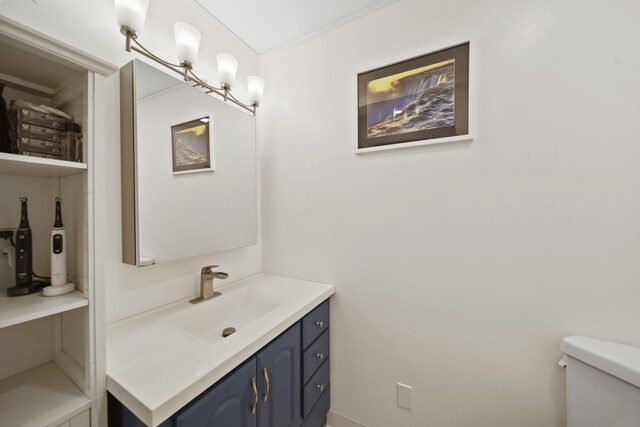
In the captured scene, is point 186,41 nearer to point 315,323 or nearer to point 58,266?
point 58,266

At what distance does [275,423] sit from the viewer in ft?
3.28

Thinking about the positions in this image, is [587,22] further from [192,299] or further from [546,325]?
[192,299]

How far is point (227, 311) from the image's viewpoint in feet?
4.34

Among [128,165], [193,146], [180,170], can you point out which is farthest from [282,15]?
[128,165]

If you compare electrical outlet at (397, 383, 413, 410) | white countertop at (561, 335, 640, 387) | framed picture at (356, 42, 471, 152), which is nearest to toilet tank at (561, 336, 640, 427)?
white countertop at (561, 335, 640, 387)

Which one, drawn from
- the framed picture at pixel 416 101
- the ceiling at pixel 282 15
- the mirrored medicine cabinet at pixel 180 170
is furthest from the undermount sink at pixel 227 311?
the ceiling at pixel 282 15

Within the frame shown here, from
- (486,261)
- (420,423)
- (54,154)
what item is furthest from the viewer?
(420,423)

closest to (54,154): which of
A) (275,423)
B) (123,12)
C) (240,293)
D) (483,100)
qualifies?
(123,12)

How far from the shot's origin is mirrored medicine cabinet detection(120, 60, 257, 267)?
1.01 m

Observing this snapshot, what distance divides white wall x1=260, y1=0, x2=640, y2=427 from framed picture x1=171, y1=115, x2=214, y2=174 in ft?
1.69

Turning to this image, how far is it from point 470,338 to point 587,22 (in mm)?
1397

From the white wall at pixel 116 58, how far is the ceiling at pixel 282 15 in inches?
4.5

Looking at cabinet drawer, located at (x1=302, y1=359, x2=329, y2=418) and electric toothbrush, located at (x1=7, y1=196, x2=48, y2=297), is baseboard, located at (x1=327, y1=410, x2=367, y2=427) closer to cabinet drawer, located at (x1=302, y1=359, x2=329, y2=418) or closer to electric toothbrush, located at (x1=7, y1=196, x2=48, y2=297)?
cabinet drawer, located at (x1=302, y1=359, x2=329, y2=418)

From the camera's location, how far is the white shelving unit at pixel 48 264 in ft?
2.09
